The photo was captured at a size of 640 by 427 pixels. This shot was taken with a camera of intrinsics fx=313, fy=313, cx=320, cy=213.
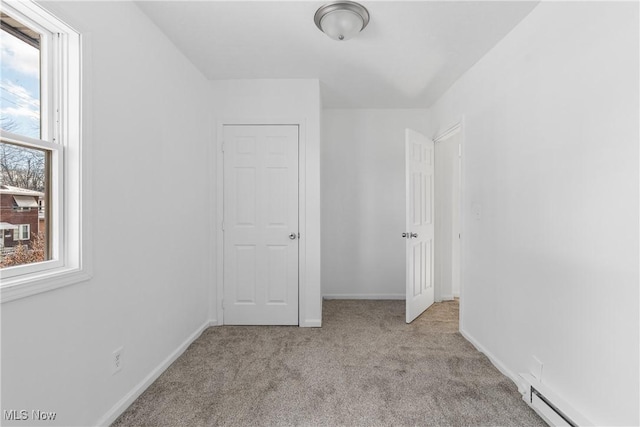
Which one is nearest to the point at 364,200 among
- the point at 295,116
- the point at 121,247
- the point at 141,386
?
the point at 295,116

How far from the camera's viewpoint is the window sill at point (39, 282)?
3.84ft

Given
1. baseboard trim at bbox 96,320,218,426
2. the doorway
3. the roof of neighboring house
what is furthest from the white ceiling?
baseboard trim at bbox 96,320,218,426

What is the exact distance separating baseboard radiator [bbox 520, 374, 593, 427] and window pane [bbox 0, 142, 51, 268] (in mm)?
2602

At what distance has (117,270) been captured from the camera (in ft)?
5.74

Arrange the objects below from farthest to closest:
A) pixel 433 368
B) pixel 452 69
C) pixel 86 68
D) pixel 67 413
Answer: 1. pixel 452 69
2. pixel 433 368
3. pixel 86 68
4. pixel 67 413

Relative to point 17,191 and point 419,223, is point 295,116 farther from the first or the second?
point 17,191

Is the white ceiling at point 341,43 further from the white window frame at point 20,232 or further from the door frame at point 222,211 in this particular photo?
the white window frame at point 20,232

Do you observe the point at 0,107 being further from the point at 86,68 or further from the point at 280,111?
the point at 280,111

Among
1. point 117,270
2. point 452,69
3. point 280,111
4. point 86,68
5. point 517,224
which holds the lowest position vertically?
point 117,270

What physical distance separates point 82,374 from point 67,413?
→ 158 mm

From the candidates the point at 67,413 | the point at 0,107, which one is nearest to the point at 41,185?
the point at 0,107

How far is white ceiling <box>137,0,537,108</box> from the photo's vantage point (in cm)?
192

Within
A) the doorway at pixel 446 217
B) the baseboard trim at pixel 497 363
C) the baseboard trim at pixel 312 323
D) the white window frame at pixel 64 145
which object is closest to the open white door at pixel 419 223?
the doorway at pixel 446 217

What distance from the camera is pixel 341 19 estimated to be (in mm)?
1896
